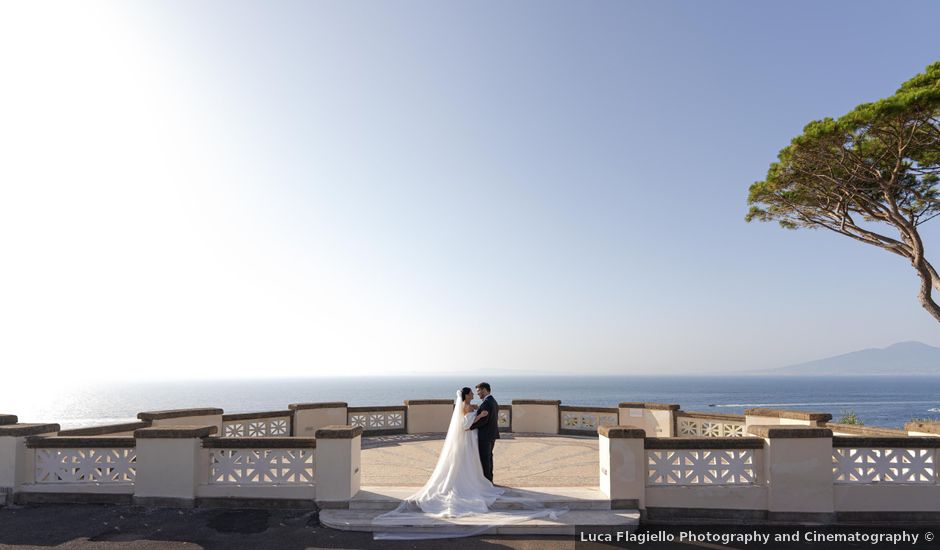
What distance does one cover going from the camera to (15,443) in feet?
31.2

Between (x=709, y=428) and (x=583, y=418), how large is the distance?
4113mm

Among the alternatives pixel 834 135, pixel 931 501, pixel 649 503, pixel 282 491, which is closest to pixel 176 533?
pixel 282 491

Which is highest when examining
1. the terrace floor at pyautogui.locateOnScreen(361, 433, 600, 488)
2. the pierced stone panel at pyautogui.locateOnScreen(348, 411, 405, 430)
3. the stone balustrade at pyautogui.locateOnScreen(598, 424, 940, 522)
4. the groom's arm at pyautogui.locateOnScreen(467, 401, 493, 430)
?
the groom's arm at pyautogui.locateOnScreen(467, 401, 493, 430)

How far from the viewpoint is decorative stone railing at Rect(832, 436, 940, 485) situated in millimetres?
8695

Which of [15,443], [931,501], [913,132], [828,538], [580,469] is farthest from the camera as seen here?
[913,132]

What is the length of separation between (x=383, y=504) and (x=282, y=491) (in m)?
1.72

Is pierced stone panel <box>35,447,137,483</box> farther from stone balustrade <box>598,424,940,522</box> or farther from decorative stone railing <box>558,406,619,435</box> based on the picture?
decorative stone railing <box>558,406,619,435</box>

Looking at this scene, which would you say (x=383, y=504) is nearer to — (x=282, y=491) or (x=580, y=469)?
(x=282, y=491)

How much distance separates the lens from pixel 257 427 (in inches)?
612

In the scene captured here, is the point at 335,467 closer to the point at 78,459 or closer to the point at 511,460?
the point at 78,459

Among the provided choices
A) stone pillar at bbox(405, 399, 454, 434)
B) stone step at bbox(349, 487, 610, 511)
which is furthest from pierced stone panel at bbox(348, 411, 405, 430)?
stone step at bbox(349, 487, 610, 511)

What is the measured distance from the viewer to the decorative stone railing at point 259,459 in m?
9.11

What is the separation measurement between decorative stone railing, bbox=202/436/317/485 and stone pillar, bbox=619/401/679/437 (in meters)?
10.2

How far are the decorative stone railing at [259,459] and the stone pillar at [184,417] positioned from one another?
15.6 feet
